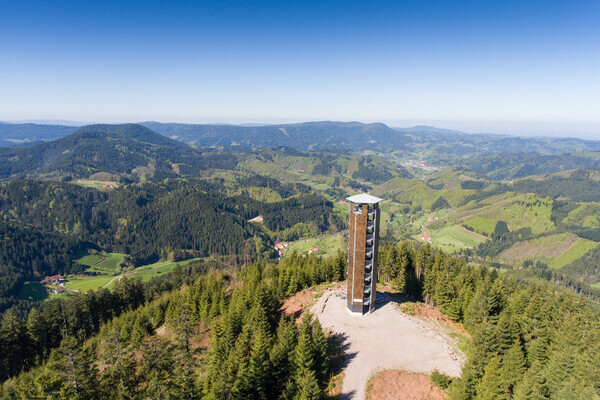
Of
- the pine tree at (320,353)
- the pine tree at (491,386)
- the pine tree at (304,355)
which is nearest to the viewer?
the pine tree at (491,386)

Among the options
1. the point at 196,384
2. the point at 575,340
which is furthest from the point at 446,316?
the point at 196,384

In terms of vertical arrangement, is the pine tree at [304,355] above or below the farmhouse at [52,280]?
above

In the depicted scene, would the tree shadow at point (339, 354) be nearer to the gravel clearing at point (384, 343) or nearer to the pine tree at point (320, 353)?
the gravel clearing at point (384, 343)

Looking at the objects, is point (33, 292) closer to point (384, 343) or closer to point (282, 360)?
point (282, 360)

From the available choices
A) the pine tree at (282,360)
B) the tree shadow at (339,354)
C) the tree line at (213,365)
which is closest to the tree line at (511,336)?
the tree shadow at (339,354)

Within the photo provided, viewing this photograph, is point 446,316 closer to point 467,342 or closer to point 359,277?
point 467,342

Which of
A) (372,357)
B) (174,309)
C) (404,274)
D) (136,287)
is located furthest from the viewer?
(136,287)

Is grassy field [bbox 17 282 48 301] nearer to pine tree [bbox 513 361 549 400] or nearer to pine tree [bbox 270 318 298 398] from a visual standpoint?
pine tree [bbox 270 318 298 398]

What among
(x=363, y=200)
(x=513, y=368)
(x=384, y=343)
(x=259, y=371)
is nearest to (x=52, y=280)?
(x=259, y=371)
